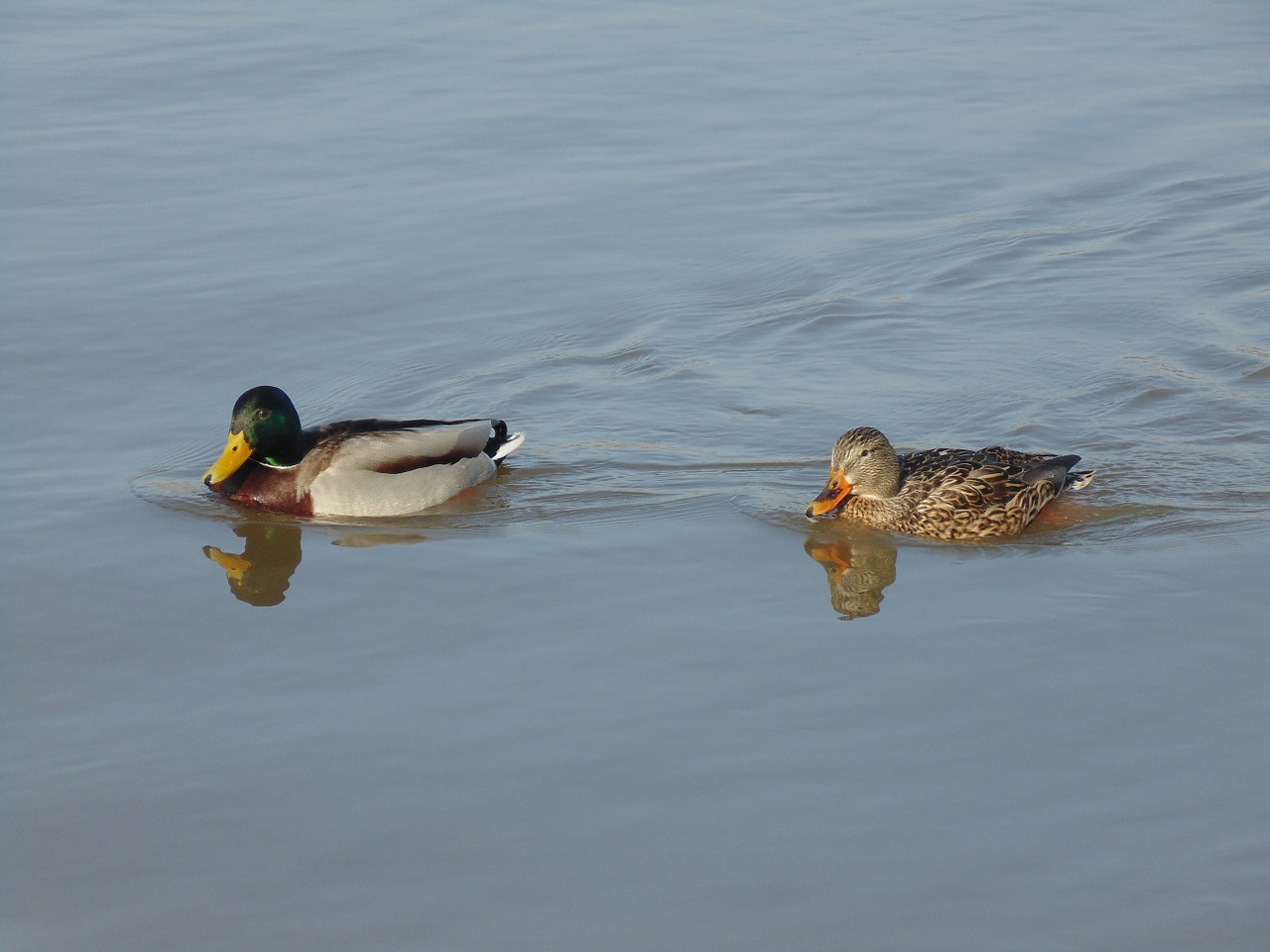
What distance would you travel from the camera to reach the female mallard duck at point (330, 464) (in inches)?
339

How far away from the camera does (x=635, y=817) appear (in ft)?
17.2

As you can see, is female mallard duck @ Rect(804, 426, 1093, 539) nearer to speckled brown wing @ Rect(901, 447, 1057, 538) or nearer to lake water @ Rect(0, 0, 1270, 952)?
speckled brown wing @ Rect(901, 447, 1057, 538)

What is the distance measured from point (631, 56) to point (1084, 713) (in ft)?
43.0

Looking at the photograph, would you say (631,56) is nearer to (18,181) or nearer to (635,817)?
(18,181)

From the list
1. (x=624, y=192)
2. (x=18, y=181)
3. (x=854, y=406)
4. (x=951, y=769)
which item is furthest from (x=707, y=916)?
(x=18, y=181)

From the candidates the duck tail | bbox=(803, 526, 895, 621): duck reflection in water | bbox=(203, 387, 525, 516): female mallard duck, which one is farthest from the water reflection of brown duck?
the duck tail

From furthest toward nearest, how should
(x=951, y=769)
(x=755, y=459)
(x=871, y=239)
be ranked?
1. (x=871, y=239)
2. (x=755, y=459)
3. (x=951, y=769)

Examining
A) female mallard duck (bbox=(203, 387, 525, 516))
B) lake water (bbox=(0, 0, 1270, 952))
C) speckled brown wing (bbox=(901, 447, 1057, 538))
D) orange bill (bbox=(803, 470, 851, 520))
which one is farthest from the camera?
female mallard duck (bbox=(203, 387, 525, 516))

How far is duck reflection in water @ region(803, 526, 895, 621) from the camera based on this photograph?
7.12 m

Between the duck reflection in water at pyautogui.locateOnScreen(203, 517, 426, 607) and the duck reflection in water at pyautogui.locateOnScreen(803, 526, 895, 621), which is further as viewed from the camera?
the duck reflection in water at pyautogui.locateOnScreen(203, 517, 426, 607)

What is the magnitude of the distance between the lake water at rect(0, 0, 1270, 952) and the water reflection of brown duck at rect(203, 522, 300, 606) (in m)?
0.04

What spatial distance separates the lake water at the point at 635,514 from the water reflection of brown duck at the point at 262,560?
0.04 m

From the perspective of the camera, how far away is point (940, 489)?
7.98 meters

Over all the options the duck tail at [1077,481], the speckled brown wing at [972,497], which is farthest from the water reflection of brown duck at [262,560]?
the duck tail at [1077,481]
